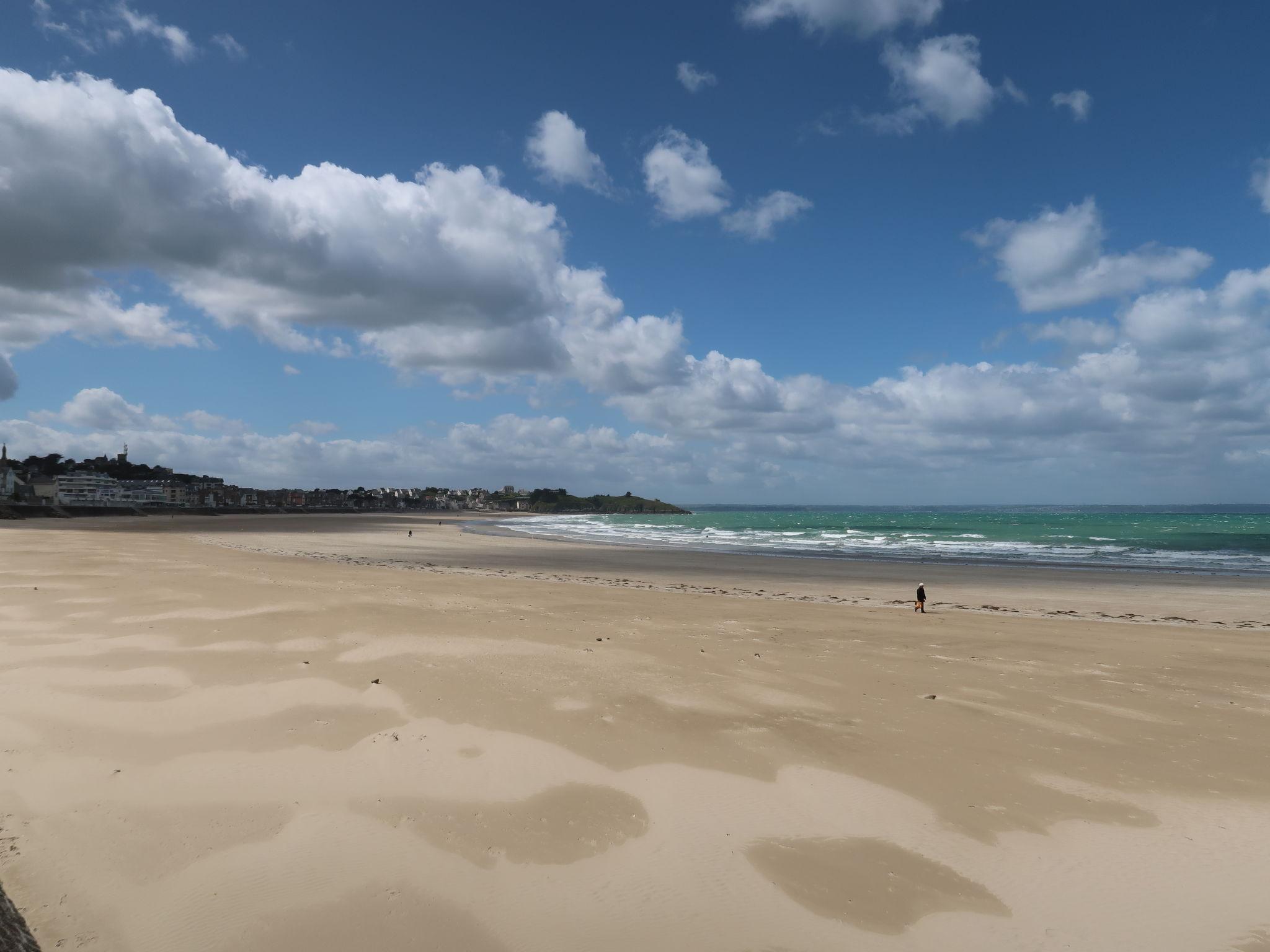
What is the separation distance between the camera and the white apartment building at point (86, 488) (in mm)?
126387

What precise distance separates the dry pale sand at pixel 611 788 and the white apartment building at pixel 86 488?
152245mm

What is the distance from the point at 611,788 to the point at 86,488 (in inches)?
6744

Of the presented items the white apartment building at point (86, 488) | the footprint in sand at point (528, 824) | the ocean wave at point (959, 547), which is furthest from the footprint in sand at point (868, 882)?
the white apartment building at point (86, 488)

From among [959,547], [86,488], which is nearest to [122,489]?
[86,488]

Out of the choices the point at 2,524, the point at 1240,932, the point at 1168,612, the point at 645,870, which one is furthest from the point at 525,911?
the point at 2,524

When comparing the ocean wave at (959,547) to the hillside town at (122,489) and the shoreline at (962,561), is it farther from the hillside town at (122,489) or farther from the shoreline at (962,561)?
the hillside town at (122,489)

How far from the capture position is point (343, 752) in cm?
605

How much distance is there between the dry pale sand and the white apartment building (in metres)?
152

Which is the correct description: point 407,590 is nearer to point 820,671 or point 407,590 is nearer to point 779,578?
point 820,671

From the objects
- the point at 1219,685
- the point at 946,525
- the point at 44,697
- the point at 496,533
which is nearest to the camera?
the point at 44,697

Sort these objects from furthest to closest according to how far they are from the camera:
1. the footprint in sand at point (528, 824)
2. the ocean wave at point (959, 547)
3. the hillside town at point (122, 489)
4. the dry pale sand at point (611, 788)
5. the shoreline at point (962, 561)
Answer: the hillside town at point (122, 489) → the ocean wave at point (959, 547) → the shoreline at point (962, 561) → the footprint in sand at point (528, 824) → the dry pale sand at point (611, 788)

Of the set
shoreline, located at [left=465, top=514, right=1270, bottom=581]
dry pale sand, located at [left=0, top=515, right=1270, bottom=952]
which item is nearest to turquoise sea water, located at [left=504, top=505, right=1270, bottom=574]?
shoreline, located at [left=465, top=514, right=1270, bottom=581]

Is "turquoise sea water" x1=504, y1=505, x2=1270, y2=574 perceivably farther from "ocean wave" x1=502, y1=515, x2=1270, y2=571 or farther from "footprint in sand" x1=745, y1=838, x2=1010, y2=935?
"footprint in sand" x1=745, y1=838, x2=1010, y2=935

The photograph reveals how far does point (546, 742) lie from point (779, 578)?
21.6 metres
